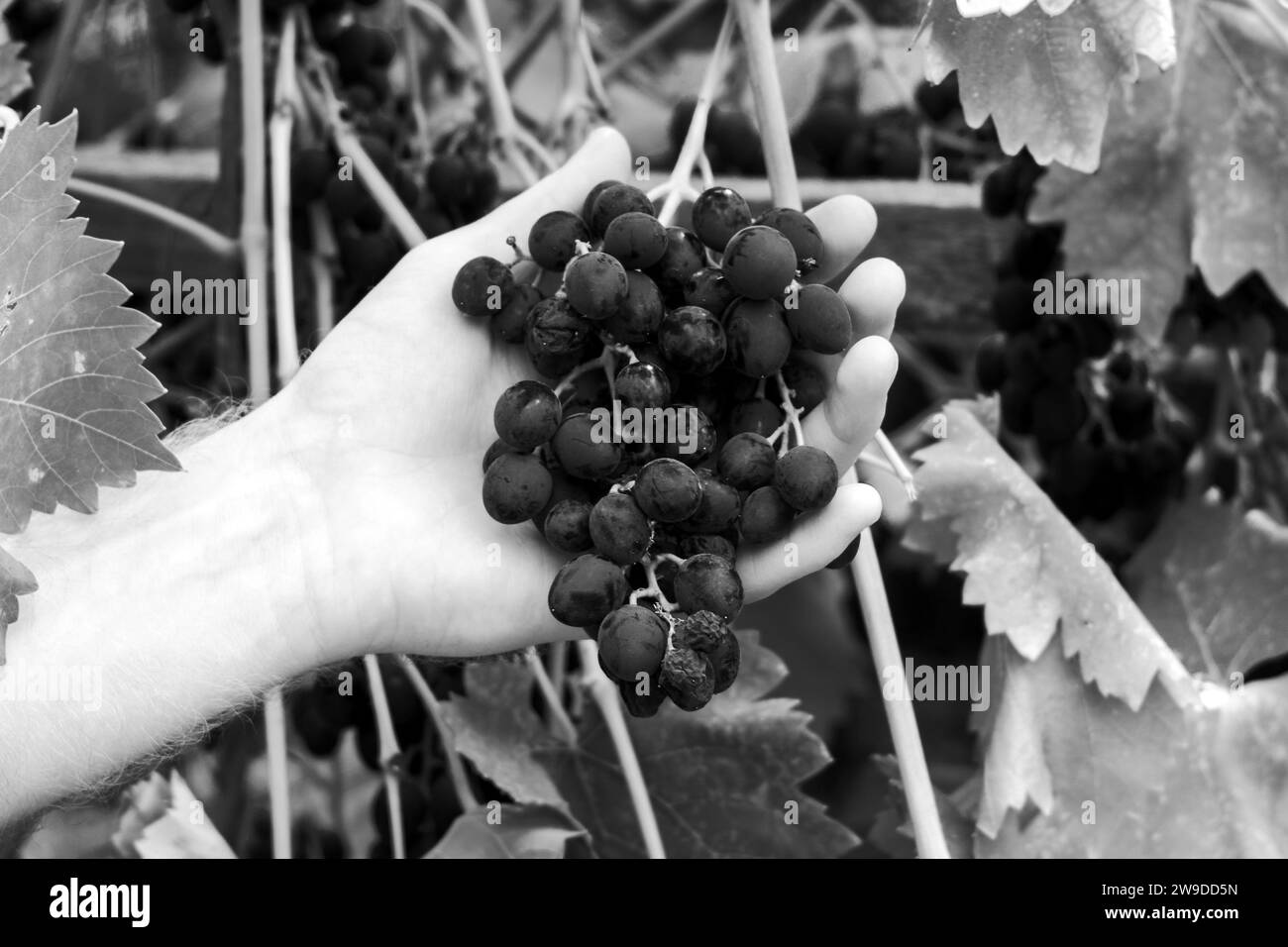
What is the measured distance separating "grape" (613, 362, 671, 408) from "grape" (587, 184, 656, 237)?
0.12 m

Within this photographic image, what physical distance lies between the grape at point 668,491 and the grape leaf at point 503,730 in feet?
1.16

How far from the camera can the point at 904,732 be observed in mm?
1004

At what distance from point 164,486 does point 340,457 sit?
146mm

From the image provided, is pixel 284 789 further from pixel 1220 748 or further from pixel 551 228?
pixel 1220 748

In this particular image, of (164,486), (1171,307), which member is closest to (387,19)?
(164,486)

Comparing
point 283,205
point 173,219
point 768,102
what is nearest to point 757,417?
point 768,102

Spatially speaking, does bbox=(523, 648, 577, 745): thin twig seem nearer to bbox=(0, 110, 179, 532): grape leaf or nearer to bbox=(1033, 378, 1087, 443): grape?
bbox=(0, 110, 179, 532): grape leaf

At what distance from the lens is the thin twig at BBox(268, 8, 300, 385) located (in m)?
1.17

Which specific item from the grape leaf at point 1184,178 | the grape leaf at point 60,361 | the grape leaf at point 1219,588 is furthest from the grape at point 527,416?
Answer: the grape leaf at point 1219,588

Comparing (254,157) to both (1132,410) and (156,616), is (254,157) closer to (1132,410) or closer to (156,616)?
(156,616)

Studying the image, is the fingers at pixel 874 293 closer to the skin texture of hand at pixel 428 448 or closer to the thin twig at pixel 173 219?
the skin texture of hand at pixel 428 448

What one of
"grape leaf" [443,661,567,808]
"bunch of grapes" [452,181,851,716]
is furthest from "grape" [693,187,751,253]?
"grape leaf" [443,661,567,808]

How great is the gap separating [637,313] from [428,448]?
0.80ft

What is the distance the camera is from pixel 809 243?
91cm
